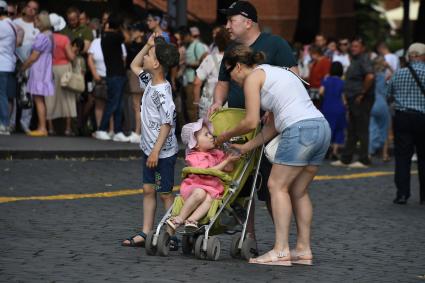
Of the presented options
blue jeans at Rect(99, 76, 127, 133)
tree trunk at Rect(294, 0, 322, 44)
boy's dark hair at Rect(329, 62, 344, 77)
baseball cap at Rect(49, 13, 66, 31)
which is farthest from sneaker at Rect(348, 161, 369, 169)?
tree trunk at Rect(294, 0, 322, 44)

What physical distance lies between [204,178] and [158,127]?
659 mm

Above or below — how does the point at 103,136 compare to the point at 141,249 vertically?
below

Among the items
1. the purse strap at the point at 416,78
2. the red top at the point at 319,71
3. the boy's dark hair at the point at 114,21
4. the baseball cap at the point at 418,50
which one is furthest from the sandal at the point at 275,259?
the red top at the point at 319,71

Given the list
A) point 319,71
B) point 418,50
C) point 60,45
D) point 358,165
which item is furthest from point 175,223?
point 319,71

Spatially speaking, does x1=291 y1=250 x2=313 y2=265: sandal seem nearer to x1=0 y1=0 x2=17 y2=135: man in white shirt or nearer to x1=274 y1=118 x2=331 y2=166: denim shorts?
x1=274 y1=118 x2=331 y2=166: denim shorts

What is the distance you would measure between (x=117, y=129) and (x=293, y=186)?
11.9 m

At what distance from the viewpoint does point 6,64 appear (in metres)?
20.4

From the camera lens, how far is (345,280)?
923 cm

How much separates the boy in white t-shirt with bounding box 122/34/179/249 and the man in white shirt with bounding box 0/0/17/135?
993cm

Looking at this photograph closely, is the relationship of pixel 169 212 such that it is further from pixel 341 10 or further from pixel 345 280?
pixel 341 10

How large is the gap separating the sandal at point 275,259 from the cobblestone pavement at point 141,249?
0.29 feet

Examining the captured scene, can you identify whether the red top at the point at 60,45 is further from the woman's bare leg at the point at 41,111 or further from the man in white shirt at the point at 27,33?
the woman's bare leg at the point at 41,111

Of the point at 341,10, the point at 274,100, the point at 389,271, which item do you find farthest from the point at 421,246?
the point at 341,10

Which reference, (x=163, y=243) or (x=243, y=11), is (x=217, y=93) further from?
(x=163, y=243)
